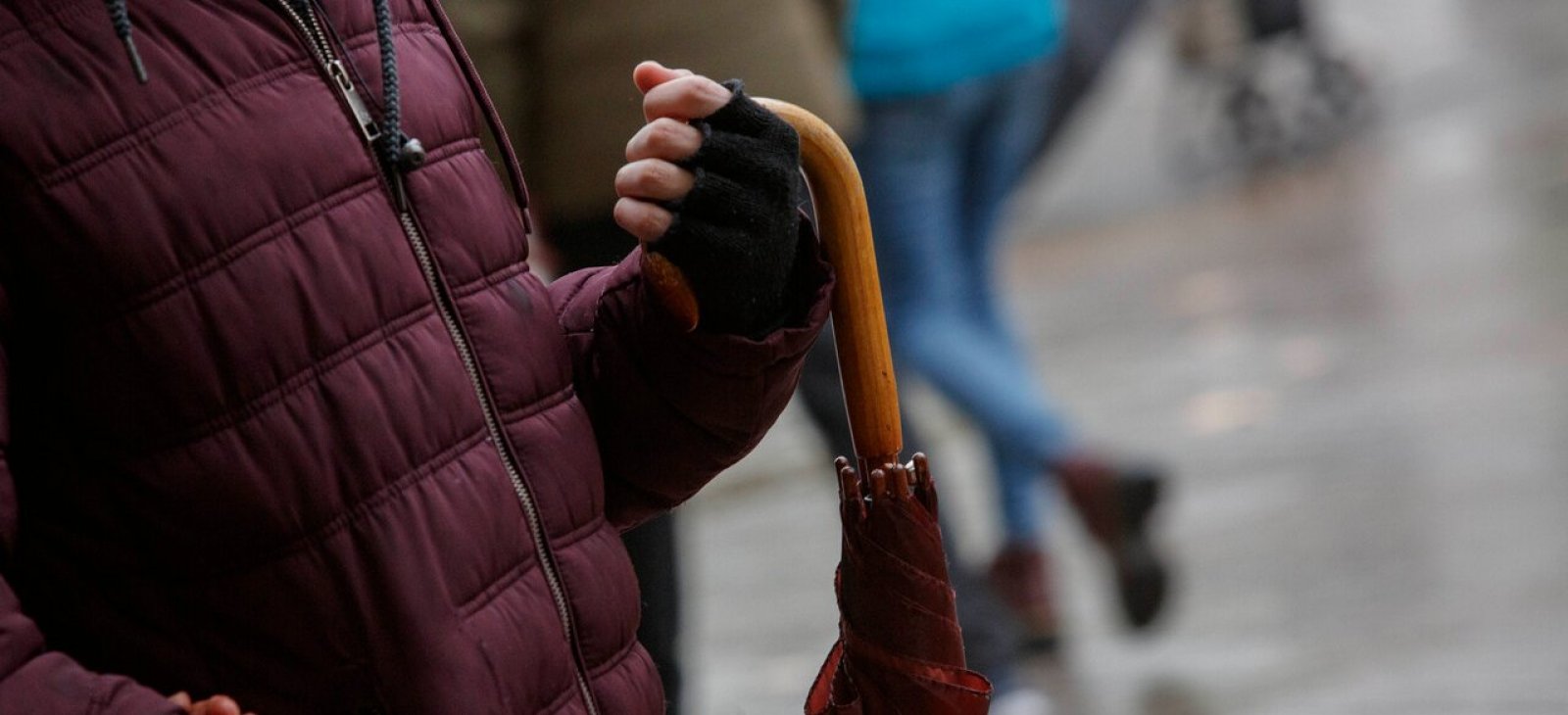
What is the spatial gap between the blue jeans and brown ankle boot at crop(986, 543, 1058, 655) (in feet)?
0.24

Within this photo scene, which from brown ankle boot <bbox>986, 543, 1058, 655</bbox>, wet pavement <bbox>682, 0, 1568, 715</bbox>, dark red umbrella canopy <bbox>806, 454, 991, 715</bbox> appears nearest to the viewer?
dark red umbrella canopy <bbox>806, 454, 991, 715</bbox>

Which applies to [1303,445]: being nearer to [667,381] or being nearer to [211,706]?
[667,381]

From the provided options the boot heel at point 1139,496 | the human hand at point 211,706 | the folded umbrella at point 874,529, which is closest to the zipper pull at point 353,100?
the folded umbrella at point 874,529

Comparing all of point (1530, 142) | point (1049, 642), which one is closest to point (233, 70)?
point (1049, 642)

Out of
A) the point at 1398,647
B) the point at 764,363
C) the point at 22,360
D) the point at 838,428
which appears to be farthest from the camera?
the point at 1398,647

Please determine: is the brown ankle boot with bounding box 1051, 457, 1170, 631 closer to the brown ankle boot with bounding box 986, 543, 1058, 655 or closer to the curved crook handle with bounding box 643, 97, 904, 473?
the brown ankle boot with bounding box 986, 543, 1058, 655

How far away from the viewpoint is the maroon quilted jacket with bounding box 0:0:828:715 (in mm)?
1534

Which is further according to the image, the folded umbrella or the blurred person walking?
the blurred person walking

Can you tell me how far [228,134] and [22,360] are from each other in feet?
0.69

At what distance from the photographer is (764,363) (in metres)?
1.87

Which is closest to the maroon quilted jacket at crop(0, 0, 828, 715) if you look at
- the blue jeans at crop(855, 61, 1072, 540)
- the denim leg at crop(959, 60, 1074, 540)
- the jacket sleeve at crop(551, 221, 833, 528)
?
the jacket sleeve at crop(551, 221, 833, 528)

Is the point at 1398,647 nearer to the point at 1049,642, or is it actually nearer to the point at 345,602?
the point at 1049,642

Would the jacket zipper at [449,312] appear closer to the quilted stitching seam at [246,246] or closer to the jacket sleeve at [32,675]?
the quilted stitching seam at [246,246]

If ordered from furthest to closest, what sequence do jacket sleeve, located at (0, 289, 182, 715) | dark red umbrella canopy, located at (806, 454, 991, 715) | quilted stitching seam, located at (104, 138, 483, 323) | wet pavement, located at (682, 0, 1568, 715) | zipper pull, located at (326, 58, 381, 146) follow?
1. wet pavement, located at (682, 0, 1568, 715)
2. dark red umbrella canopy, located at (806, 454, 991, 715)
3. zipper pull, located at (326, 58, 381, 146)
4. quilted stitching seam, located at (104, 138, 483, 323)
5. jacket sleeve, located at (0, 289, 182, 715)
